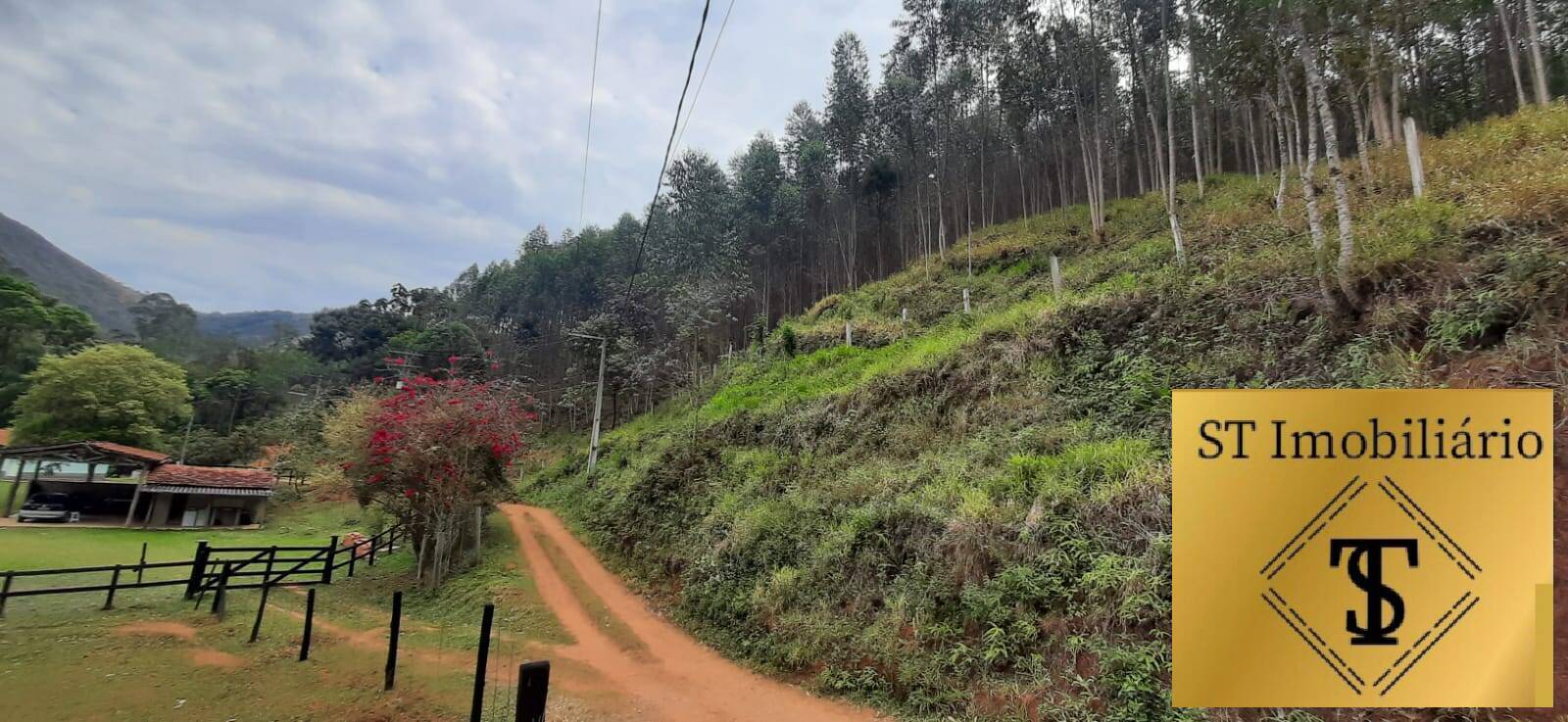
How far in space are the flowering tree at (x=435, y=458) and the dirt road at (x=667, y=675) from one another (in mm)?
2927

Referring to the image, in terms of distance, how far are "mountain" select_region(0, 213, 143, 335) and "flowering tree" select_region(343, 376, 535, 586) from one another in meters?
171

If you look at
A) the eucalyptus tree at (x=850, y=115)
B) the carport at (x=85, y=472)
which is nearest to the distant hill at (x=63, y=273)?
the carport at (x=85, y=472)

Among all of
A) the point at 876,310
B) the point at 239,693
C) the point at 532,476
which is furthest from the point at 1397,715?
the point at 532,476

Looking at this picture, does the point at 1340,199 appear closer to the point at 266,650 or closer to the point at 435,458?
the point at 266,650

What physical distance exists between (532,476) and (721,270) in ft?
48.3

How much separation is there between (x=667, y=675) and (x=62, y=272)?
748 feet

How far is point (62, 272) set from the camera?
144 metres

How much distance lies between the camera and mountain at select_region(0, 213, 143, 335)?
12938cm

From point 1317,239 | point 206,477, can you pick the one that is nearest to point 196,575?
point 206,477

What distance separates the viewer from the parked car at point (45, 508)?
18.8 meters

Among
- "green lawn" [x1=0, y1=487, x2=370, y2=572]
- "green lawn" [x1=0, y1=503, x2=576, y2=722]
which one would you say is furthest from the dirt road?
"green lawn" [x1=0, y1=487, x2=370, y2=572]
